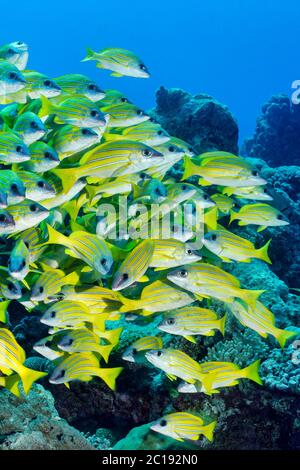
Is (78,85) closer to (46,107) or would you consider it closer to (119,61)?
(46,107)

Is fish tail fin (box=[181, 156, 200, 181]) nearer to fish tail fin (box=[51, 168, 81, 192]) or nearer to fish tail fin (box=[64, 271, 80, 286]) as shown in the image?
fish tail fin (box=[51, 168, 81, 192])

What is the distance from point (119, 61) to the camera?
4461 mm

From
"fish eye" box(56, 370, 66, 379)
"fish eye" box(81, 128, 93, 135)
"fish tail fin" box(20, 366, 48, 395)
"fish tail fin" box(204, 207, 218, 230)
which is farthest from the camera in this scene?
"fish tail fin" box(204, 207, 218, 230)

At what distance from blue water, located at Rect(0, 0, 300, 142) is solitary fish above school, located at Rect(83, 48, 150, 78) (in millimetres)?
125527

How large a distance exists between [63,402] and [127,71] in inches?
165

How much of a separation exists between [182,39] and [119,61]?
16210cm

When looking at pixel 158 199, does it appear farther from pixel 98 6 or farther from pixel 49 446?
pixel 98 6

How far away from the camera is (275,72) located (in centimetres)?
13188

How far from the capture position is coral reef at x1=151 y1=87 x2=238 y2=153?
8102 millimetres

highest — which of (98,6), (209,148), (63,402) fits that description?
(98,6)

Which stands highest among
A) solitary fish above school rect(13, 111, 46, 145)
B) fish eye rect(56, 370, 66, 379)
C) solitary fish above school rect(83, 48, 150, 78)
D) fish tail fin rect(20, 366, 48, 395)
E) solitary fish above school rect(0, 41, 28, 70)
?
solitary fish above school rect(83, 48, 150, 78)

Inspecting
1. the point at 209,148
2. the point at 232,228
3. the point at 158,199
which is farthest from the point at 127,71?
the point at 209,148

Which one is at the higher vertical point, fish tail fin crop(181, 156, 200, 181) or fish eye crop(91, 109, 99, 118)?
fish eye crop(91, 109, 99, 118)

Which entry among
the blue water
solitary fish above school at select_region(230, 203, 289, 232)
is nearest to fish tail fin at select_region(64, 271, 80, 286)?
solitary fish above school at select_region(230, 203, 289, 232)
